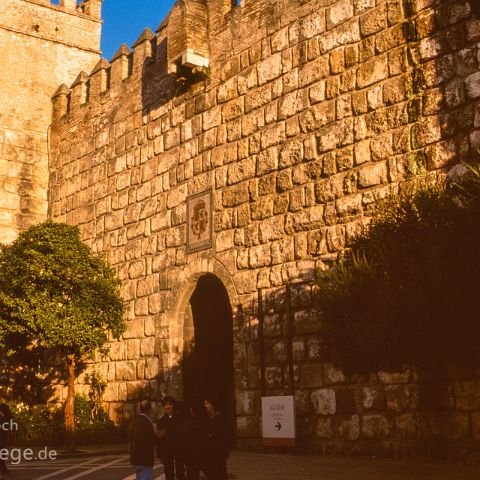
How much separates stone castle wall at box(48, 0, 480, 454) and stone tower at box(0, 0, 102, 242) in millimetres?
2034

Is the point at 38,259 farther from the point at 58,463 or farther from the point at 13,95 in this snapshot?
the point at 13,95

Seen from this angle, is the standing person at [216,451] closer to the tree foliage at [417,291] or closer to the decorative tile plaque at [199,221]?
the tree foliage at [417,291]

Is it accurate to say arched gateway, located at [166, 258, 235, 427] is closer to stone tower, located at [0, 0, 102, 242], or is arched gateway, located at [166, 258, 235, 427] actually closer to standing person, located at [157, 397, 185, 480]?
standing person, located at [157, 397, 185, 480]

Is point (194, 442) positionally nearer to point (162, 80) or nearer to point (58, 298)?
point (58, 298)

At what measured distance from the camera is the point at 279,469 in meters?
8.55

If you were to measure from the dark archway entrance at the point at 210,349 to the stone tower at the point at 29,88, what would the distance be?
5.72 meters

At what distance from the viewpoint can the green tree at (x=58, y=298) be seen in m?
12.9

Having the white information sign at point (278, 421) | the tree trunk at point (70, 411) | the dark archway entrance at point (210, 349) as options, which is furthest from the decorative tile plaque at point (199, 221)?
the white information sign at point (278, 421)

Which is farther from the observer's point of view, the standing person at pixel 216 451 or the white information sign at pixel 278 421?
the white information sign at pixel 278 421

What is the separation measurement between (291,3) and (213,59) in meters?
2.09

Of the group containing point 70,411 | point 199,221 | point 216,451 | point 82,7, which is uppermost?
point 82,7

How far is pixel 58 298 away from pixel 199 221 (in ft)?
9.60

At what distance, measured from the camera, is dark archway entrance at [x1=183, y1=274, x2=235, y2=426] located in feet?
43.4

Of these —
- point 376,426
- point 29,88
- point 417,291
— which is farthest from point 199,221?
point 29,88
